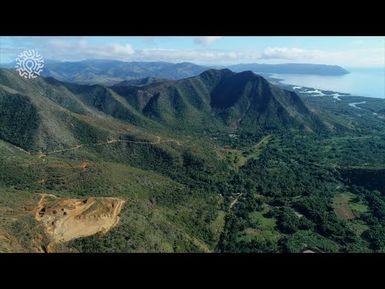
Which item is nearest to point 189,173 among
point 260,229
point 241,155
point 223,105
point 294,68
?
point 260,229

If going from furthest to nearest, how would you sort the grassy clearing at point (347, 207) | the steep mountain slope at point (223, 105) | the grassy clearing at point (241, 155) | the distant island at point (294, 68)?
the distant island at point (294, 68) → the steep mountain slope at point (223, 105) → the grassy clearing at point (241, 155) → the grassy clearing at point (347, 207)

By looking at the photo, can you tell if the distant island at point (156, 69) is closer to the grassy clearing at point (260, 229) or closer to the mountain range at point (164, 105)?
the mountain range at point (164, 105)

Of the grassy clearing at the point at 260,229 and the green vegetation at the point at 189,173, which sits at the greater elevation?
the green vegetation at the point at 189,173

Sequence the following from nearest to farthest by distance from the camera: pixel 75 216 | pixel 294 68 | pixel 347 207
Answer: pixel 75 216
pixel 347 207
pixel 294 68

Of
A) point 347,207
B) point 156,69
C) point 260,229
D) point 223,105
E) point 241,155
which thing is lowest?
point 260,229

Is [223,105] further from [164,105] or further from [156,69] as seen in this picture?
[156,69]

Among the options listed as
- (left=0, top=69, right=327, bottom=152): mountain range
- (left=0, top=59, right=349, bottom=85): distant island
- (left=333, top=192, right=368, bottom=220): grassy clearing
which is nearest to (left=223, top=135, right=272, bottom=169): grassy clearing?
(left=0, top=69, right=327, bottom=152): mountain range

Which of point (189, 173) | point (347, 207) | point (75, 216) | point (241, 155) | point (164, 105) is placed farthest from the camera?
point (164, 105)

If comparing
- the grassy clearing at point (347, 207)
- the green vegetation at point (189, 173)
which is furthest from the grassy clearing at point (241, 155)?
the grassy clearing at point (347, 207)
